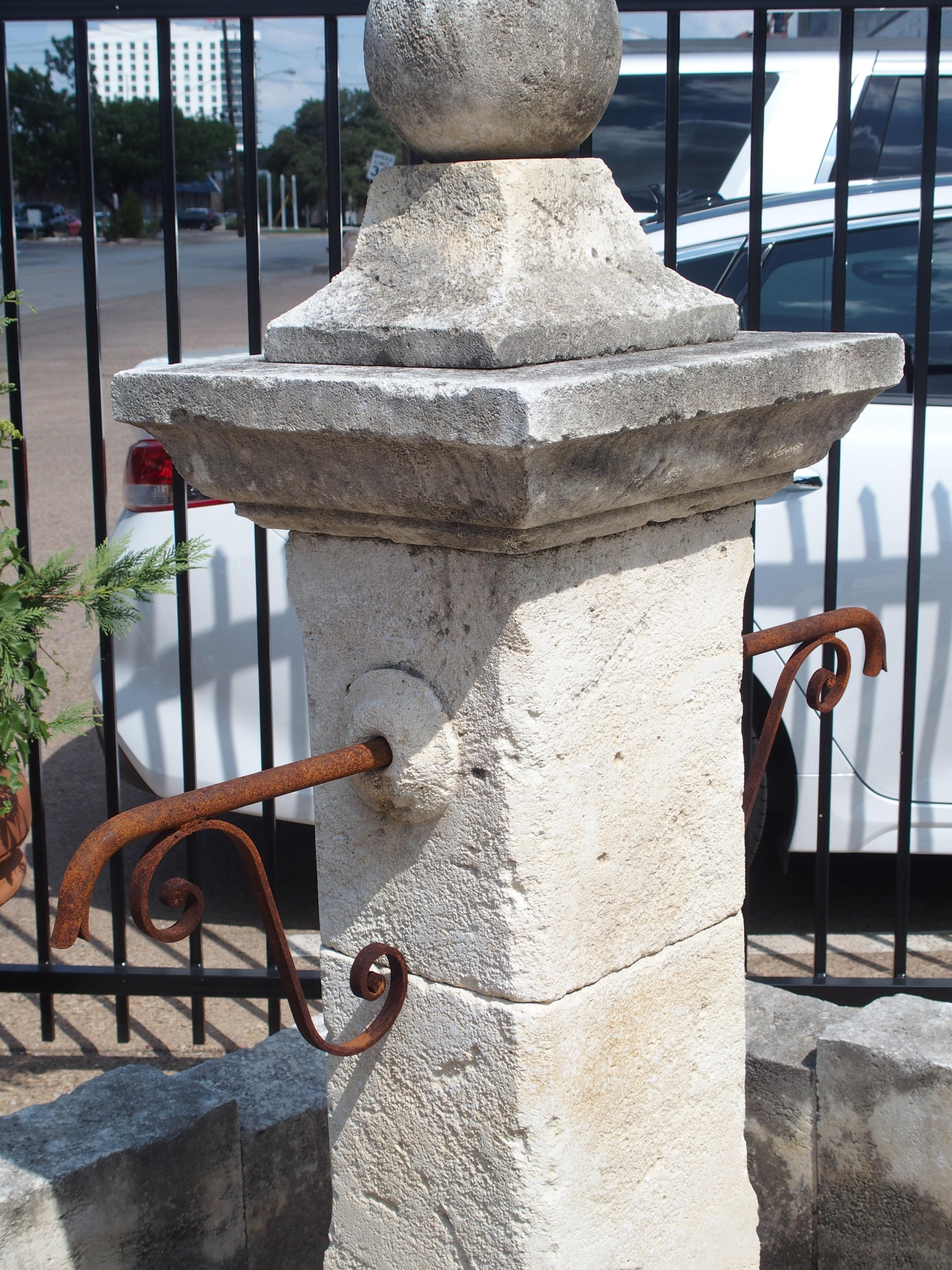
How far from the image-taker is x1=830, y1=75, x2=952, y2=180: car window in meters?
4.64

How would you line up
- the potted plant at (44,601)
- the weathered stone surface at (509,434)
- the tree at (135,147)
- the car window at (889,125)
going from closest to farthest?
the weathered stone surface at (509,434), the potted plant at (44,601), the car window at (889,125), the tree at (135,147)

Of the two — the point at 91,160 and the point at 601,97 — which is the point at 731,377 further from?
the point at 91,160

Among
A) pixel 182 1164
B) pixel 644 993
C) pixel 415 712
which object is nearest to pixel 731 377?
pixel 415 712

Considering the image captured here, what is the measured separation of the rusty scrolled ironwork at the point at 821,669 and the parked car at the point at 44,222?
1961 inches

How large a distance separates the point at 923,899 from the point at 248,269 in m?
2.65

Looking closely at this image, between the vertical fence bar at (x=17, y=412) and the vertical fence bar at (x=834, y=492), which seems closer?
the vertical fence bar at (x=834, y=492)

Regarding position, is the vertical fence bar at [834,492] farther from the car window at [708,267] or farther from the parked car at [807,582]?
the car window at [708,267]

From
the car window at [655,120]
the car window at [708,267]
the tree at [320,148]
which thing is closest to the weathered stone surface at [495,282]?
the car window at [708,267]

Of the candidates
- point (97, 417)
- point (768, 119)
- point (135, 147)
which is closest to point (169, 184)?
point (97, 417)

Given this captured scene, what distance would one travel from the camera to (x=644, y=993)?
1.68m

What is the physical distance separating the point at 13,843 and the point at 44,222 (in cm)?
5558

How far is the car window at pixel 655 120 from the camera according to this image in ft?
16.6

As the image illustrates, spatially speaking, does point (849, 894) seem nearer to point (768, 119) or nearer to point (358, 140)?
point (768, 119)

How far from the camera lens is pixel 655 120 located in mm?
5152
